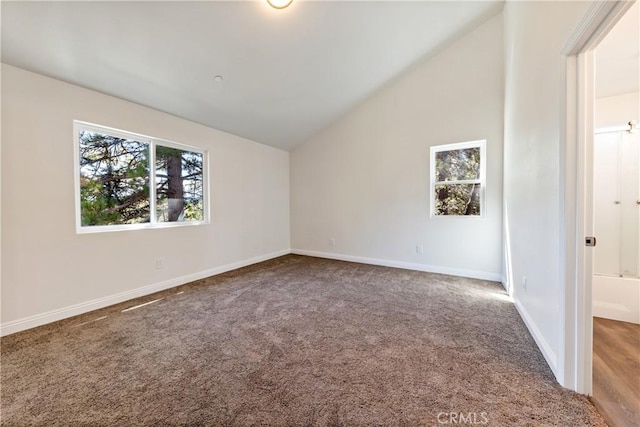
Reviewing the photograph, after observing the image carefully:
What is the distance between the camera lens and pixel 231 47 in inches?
98.7

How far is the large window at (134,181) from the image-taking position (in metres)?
2.59

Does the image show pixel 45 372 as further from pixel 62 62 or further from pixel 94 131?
pixel 62 62

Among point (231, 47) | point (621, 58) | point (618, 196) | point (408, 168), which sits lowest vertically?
point (618, 196)

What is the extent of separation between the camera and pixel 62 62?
2172mm

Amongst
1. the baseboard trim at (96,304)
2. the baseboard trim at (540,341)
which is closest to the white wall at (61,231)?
the baseboard trim at (96,304)

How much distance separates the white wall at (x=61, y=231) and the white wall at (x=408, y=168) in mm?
2255

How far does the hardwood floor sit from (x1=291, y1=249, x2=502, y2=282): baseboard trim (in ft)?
4.25

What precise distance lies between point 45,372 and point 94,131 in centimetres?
231

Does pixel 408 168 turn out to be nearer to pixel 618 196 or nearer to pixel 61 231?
pixel 618 196

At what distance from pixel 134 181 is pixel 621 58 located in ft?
16.9

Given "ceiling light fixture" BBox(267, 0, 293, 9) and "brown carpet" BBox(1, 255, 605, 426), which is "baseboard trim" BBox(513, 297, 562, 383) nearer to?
"brown carpet" BBox(1, 255, 605, 426)

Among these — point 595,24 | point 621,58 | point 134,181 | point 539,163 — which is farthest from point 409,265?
point 134,181

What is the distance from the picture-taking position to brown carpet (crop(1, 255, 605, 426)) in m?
1.27

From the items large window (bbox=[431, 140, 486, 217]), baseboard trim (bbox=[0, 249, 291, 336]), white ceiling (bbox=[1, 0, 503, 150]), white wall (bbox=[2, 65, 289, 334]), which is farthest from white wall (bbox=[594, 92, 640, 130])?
baseboard trim (bbox=[0, 249, 291, 336])
